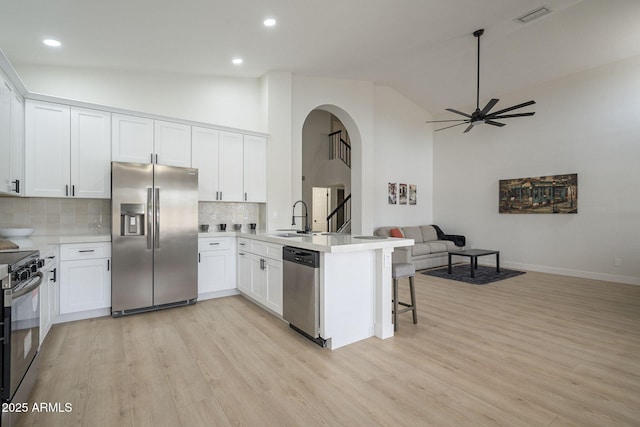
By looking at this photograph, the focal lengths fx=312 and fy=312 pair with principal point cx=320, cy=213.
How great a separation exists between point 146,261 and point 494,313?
14.4 feet

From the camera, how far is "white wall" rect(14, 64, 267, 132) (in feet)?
13.3

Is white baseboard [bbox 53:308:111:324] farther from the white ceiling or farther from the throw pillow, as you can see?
the throw pillow

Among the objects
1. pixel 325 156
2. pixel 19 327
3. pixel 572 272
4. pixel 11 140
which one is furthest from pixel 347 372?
pixel 325 156

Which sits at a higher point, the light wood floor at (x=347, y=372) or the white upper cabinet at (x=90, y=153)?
the white upper cabinet at (x=90, y=153)

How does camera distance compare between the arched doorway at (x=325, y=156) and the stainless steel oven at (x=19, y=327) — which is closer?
the stainless steel oven at (x=19, y=327)

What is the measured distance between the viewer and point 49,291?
3.12m

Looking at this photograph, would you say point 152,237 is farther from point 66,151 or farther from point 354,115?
point 354,115

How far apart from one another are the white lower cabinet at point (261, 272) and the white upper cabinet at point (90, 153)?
6.18ft

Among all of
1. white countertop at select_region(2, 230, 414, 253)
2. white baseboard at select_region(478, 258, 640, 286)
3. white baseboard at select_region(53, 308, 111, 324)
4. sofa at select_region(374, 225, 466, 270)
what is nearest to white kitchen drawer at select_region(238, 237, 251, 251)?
white countertop at select_region(2, 230, 414, 253)

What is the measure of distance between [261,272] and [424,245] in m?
4.46

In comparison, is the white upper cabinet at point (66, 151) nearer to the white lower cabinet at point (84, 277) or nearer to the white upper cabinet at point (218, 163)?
the white lower cabinet at point (84, 277)

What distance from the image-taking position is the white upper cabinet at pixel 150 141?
399cm

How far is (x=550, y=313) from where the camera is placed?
12.8ft

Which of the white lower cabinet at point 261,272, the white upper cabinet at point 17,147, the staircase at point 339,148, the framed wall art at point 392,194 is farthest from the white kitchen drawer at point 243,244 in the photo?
the staircase at point 339,148
